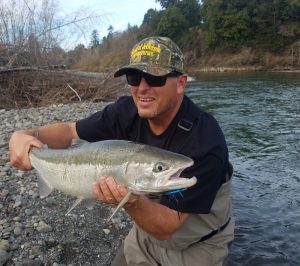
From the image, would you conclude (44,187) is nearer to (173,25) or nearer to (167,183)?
(167,183)

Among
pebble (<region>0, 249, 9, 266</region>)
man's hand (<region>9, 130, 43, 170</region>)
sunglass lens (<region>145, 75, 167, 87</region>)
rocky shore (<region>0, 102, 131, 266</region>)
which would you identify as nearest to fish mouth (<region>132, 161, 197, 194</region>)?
sunglass lens (<region>145, 75, 167, 87</region>)

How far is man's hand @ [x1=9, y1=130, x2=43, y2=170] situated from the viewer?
369cm

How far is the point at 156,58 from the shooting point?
3.41m

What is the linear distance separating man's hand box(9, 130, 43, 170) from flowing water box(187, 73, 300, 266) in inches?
116

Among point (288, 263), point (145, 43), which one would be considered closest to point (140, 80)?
point (145, 43)

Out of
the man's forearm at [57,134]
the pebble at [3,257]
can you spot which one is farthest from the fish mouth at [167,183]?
the pebble at [3,257]

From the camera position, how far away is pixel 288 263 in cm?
528

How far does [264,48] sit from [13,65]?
4645cm

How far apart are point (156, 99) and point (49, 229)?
8.04 feet

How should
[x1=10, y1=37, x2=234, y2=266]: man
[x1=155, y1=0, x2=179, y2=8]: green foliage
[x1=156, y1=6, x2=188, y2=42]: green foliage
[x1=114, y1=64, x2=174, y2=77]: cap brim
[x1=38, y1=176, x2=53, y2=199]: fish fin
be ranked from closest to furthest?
[x1=10, y1=37, x2=234, y2=266]: man
[x1=114, y1=64, x2=174, y2=77]: cap brim
[x1=38, y1=176, x2=53, y2=199]: fish fin
[x1=156, y1=6, x2=188, y2=42]: green foliage
[x1=155, y1=0, x2=179, y2=8]: green foliage

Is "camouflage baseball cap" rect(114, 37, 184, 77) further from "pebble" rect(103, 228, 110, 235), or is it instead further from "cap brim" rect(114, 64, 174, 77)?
"pebble" rect(103, 228, 110, 235)

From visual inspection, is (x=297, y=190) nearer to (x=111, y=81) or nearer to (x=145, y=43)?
(x=145, y=43)

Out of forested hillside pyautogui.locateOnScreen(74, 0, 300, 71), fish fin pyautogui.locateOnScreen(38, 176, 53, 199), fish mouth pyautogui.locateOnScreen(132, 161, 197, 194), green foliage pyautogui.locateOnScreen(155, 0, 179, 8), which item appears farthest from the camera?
green foliage pyautogui.locateOnScreen(155, 0, 179, 8)

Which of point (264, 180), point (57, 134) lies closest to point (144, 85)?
point (57, 134)
